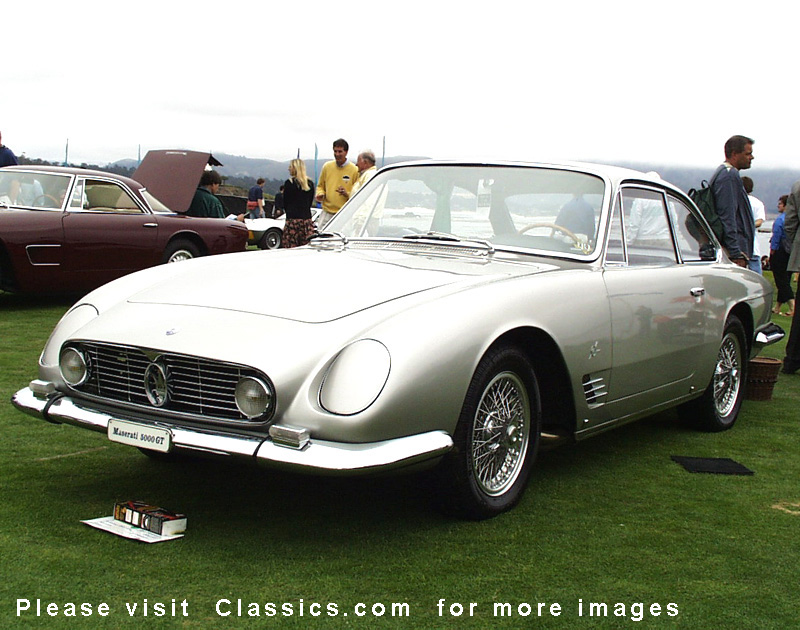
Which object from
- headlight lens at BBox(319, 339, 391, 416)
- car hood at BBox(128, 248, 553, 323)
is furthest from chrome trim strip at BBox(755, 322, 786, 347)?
headlight lens at BBox(319, 339, 391, 416)

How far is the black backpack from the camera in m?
7.36

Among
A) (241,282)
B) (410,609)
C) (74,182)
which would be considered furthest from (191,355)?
(74,182)

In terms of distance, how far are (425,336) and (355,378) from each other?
302 millimetres

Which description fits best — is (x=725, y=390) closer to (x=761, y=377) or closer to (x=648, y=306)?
(x=761, y=377)

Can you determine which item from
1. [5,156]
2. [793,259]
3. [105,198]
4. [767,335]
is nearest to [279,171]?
[5,156]

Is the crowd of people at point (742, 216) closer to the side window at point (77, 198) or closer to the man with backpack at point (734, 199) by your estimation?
the man with backpack at point (734, 199)

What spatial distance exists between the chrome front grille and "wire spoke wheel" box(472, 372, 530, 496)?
882 millimetres

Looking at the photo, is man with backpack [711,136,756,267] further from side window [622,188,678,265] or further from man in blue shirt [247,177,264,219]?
man in blue shirt [247,177,264,219]

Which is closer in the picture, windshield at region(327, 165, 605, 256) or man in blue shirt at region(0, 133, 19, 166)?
windshield at region(327, 165, 605, 256)

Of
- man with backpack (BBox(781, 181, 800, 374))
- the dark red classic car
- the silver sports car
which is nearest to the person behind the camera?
the silver sports car

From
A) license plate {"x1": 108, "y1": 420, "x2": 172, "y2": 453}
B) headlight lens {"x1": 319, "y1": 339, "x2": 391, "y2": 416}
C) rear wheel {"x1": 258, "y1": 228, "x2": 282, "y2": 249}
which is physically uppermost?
headlight lens {"x1": 319, "y1": 339, "x2": 391, "y2": 416}

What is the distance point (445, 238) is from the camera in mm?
4652

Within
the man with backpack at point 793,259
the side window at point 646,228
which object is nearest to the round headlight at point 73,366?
the side window at point 646,228

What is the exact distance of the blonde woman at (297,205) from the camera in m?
11.4
